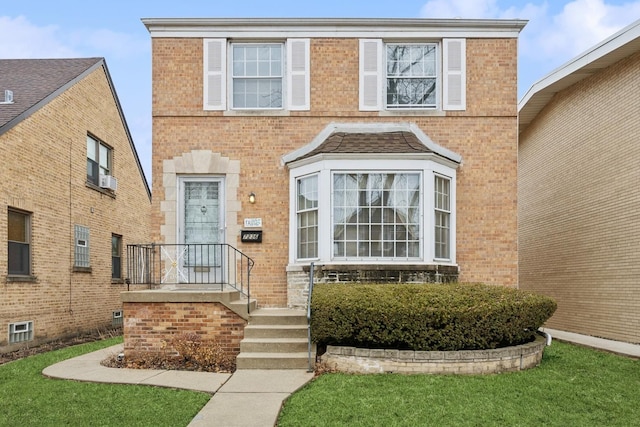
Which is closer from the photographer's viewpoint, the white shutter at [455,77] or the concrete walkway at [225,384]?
the concrete walkway at [225,384]

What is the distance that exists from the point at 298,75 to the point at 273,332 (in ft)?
16.8

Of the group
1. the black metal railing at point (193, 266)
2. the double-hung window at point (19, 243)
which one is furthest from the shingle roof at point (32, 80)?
the black metal railing at point (193, 266)

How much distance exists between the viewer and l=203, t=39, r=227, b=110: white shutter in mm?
10633

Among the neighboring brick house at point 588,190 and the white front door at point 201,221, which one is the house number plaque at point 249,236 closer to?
the white front door at point 201,221

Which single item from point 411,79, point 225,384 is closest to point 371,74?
point 411,79

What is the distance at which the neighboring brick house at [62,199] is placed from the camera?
1115 centimetres

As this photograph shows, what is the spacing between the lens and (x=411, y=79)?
10914 millimetres

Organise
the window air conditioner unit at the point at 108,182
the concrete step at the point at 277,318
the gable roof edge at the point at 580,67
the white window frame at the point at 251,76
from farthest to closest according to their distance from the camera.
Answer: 1. the window air conditioner unit at the point at 108,182
2. the gable roof edge at the point at 580,67
3. the white window frame at the point at 251,76
4. the concrete step at the point at 277,318

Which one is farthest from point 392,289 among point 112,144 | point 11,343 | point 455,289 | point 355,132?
point 112,144

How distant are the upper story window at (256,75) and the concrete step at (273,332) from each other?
4447 mm

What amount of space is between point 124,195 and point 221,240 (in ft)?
24.3

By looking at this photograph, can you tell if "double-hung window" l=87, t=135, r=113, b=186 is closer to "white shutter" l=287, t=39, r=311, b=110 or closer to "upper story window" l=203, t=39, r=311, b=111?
"upper story window" l=203, t=39, r=311, b=111

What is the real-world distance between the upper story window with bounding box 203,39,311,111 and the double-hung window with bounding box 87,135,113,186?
5.69 meters

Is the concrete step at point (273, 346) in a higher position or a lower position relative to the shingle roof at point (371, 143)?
lower
